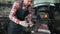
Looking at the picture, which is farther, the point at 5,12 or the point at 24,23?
the point at 5,12

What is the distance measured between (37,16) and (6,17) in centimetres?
51

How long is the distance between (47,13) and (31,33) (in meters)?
0.50

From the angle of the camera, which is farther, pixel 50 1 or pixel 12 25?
pixel 50 1

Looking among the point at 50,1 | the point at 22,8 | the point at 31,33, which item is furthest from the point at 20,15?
the point at 50,1

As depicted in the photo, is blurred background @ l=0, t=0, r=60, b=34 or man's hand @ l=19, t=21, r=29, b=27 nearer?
man's hand @ l=19, t=21, r=29, b=27

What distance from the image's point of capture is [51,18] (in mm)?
3871

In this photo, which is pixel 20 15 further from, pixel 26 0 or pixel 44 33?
pixel 44 33

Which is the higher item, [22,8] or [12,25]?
[22,8]

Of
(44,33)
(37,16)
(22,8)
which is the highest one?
(22,8)

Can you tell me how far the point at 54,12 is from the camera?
3.90 m

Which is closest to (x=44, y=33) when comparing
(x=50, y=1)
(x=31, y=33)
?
(x=31, y=33)

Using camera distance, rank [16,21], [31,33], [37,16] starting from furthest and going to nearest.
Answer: [37,16]
[31,33]
[16,21]

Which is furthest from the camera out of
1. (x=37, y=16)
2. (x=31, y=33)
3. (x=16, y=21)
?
(x=37, y=16)

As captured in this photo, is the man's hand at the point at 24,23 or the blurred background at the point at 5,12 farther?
the blurred background at the point at 5,12
